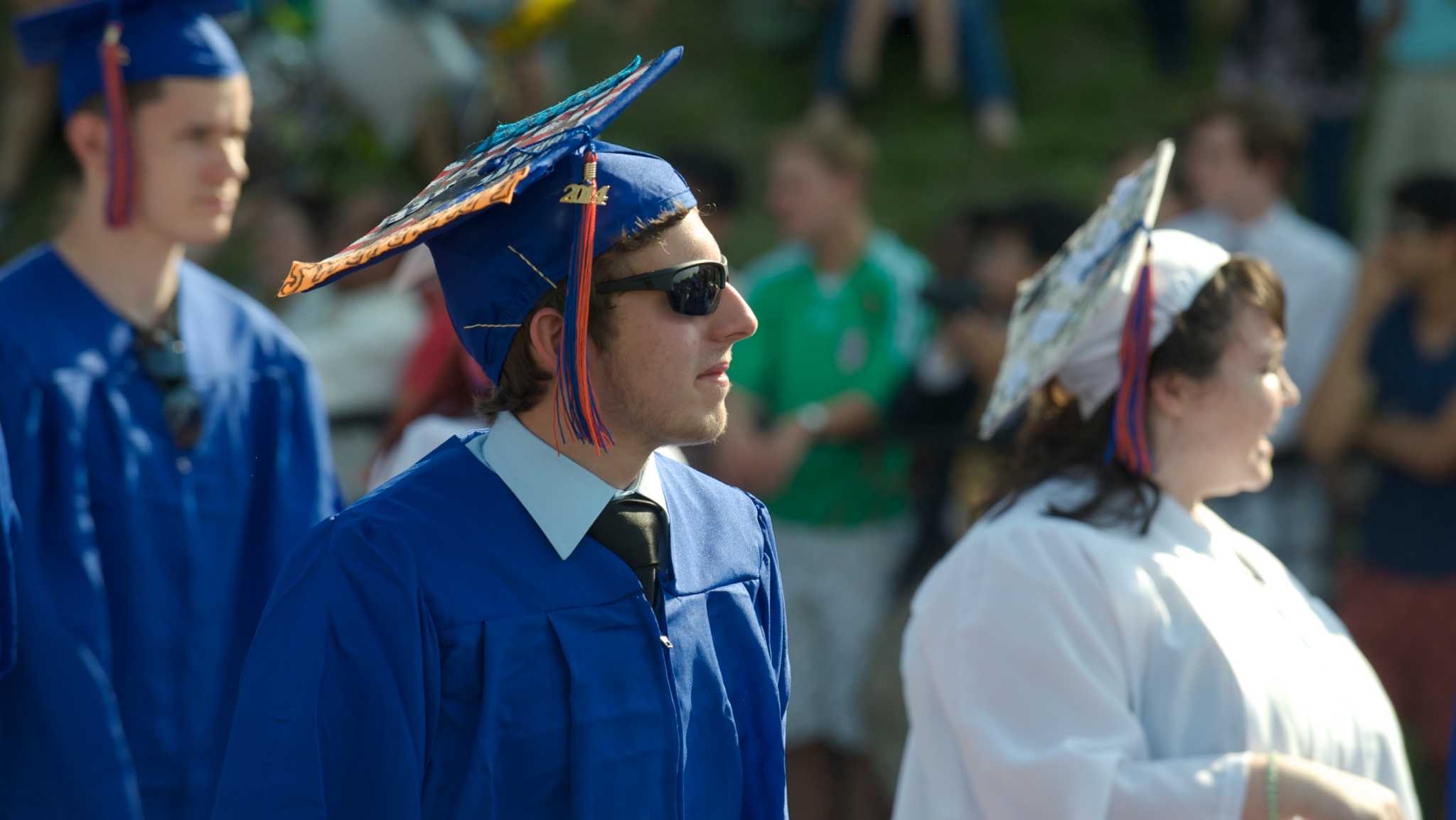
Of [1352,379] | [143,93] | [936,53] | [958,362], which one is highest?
[143,93]

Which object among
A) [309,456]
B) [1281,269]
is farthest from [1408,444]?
[309,456]

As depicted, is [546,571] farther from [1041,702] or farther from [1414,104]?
[1414,104]

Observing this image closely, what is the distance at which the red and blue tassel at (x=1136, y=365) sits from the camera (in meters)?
3.34

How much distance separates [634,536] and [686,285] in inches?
14.2

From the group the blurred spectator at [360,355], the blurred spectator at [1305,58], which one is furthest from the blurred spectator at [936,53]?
the blurred spectator at [360,355]

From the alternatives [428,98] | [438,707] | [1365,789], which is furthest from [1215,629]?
[428,98]

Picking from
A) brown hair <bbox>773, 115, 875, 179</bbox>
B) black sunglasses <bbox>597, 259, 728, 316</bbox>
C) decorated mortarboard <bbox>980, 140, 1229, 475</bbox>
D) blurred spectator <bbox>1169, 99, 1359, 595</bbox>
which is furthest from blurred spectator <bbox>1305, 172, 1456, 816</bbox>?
black sunglasses <bbox>597, 259, 728, 316</bbox>

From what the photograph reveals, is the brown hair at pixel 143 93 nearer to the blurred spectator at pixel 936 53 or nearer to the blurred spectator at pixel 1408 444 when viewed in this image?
the blurred spectator at pixel 1408 444

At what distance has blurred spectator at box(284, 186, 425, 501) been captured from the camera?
6.46 m

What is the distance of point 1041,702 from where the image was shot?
3141mm

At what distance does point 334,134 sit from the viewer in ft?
31.5

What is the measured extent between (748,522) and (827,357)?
3.36 metres

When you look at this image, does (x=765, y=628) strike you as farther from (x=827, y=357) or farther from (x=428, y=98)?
(x=428, y=98)

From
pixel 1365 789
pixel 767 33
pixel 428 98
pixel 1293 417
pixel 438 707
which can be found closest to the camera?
pixel 438 707
